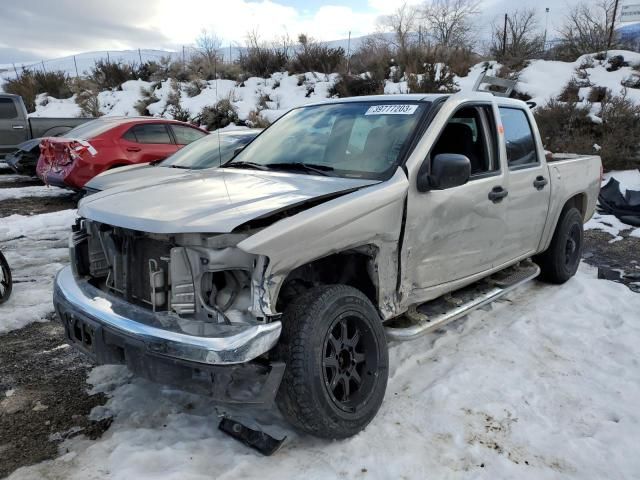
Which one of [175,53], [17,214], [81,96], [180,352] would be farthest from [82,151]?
[175,53]

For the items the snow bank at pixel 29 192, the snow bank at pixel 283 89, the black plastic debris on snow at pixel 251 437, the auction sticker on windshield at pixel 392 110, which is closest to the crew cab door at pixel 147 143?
the snow bank at pixel 29 192

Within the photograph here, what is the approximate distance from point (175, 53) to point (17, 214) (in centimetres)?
2010

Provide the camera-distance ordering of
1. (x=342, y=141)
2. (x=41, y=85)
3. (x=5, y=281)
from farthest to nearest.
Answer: (x=41, y=85) → (x=5, y=281) → (x=342, y=141)

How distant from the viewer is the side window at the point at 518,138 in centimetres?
439

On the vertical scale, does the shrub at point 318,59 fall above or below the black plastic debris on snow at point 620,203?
above

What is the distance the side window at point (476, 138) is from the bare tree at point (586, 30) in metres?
15.3

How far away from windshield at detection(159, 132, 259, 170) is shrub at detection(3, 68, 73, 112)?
1895 centimetres

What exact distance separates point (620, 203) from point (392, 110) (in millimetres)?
6601

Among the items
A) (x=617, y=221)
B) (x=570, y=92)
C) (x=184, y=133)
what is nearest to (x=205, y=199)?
(x=617, y=221)

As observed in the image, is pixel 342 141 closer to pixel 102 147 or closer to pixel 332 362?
pixel 332 362

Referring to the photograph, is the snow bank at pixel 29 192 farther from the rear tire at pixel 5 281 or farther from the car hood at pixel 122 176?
the rear tire at pixel 5 281

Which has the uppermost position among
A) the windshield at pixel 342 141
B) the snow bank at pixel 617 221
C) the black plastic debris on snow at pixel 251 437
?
the windshield at pixel 342 141

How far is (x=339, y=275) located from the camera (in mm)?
3297

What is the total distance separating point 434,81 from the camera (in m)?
15.6
